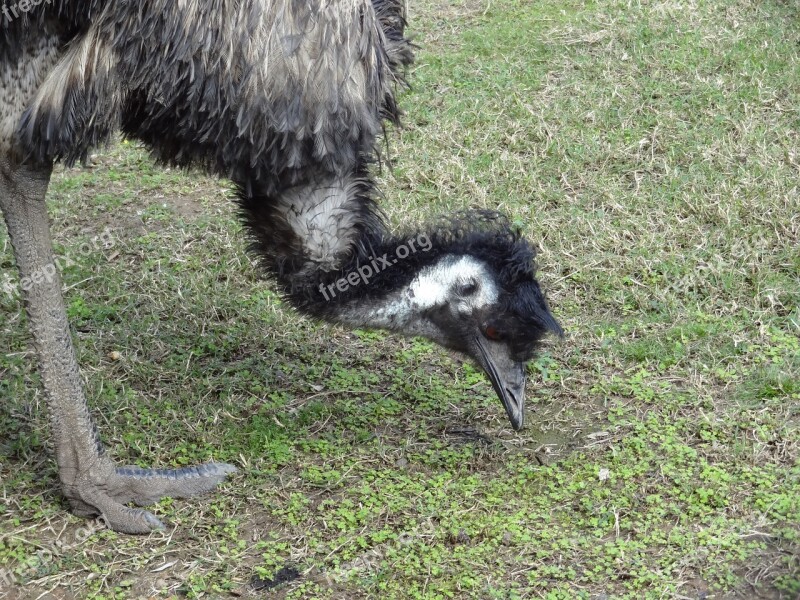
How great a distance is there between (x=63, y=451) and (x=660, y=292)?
2.75m

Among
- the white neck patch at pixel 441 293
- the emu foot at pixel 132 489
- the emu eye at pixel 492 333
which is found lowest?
the emu foot at pixel 132 489

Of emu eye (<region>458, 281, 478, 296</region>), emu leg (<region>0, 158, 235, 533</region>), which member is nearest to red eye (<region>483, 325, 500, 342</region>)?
emu eye (<region>458, 281, 478, 296</region>)

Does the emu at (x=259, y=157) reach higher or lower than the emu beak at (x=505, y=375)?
higher

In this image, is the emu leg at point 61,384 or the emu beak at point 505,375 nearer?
the emu leg at point 61,384

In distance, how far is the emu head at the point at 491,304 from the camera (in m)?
3.73

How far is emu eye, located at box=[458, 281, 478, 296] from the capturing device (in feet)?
12.4

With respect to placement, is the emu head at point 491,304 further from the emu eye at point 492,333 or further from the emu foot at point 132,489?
the emu foot at point 132,489

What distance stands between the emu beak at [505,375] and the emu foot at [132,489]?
1.10 m

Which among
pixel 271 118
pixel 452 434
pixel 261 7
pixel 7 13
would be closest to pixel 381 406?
pixel 452 434

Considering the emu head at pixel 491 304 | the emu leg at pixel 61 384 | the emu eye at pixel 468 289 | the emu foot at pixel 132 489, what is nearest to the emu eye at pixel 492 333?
the emu head at pixel 491 304

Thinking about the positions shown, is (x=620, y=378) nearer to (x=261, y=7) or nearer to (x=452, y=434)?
(x=452, y=434)

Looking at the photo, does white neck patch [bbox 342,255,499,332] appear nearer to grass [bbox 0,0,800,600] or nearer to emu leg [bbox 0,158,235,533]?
grass [bbox 0,0,800,600]

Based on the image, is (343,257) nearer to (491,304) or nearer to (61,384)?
(491,304)

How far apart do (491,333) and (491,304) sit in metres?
0.11
